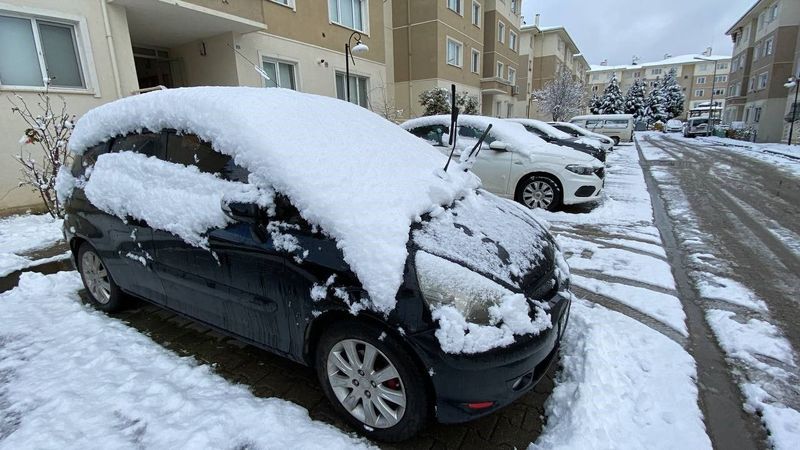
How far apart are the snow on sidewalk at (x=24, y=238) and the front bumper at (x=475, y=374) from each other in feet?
16.0

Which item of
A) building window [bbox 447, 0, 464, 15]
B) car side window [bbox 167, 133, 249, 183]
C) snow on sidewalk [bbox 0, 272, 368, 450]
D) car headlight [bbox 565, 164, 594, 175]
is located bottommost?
snow on sidewalk [bbox 0, 272, 368, 450]

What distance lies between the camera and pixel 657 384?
8.54 feet

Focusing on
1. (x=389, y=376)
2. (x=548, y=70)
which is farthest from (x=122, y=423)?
(x=548, y=70)

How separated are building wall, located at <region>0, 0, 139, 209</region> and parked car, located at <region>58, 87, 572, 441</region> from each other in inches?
217

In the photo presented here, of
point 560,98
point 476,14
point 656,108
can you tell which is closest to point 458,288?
point 476,14

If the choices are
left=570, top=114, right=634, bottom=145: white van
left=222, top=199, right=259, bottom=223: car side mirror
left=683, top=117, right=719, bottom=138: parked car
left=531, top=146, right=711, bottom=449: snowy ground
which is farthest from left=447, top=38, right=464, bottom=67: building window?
left=683, top=117, right=719, bottom=138: parked car

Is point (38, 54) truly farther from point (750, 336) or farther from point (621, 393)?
point (750, 336)

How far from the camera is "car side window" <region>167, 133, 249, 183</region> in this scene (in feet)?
8.15

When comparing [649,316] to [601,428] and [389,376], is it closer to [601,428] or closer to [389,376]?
[601,428]

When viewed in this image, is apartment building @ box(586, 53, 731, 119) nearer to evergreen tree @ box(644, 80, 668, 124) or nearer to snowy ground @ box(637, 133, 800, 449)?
evergreen tree @ box(644, 80, 668, 124)

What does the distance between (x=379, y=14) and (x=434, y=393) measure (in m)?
16.3

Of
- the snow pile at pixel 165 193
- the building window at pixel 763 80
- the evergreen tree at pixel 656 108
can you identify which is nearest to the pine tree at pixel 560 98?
the building window at pixel 763 80

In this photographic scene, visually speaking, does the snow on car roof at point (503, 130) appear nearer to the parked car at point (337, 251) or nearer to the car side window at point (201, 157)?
the parked car at point (337, 251)

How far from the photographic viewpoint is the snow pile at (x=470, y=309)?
1896 mm
